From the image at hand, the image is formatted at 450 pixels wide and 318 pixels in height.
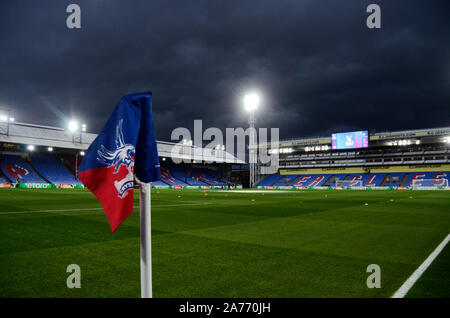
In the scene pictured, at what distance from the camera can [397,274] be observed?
16.5 ft

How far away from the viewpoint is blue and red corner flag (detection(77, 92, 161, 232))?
8.73 ft

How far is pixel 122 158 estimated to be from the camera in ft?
8.82

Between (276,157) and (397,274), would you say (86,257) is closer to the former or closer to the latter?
(397,274)

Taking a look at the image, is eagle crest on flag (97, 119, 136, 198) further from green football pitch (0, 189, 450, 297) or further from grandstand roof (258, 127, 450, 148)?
grandstand roof (258, 127, 450, 148)

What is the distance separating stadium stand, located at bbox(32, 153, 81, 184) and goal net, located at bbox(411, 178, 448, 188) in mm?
68576

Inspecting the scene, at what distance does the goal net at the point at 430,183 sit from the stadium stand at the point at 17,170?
72.5 meters

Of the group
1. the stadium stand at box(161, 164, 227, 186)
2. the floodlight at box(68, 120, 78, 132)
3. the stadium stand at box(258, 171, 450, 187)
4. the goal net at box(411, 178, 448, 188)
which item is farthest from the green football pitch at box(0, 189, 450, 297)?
the stadium stand at box(258, 171, 450, 187)

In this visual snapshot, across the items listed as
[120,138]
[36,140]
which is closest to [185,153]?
[36,140]

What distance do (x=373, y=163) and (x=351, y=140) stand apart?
34.6ft

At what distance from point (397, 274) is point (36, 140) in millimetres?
58260
